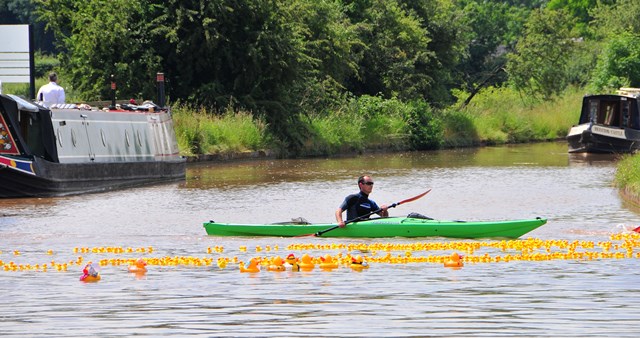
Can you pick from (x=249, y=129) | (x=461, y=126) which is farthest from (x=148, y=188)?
(x=461, y=126)

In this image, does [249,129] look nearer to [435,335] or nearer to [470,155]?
[470,155]

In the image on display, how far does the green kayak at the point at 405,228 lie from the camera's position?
66.5 ft

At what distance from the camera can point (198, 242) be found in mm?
21141

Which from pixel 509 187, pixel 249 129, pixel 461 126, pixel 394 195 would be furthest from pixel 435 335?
pixel 461 126

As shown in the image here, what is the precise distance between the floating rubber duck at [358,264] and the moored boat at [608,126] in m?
34.1

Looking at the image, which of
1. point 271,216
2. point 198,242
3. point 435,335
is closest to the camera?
point 435,335

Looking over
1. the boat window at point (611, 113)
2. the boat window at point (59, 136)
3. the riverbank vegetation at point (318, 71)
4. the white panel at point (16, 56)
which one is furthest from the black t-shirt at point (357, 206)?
the boat window at point (611, 113)

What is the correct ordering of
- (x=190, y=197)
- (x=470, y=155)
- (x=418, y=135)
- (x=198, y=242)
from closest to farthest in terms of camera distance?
1. (x=198, y=242)
2. (x=190, y=197)
3. (x=470, y=155)
4. (x=418, y=135)

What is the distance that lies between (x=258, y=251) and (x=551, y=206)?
369 inches

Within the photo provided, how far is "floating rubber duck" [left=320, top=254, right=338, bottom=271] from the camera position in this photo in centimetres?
1747

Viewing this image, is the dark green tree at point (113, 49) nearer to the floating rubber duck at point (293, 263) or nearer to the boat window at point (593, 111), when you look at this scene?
the boat window at point (593, 111)

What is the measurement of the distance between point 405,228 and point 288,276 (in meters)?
4.08

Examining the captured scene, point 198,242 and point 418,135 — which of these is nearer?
point 198,242

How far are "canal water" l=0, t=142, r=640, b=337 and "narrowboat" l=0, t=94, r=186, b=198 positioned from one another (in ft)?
2.14
